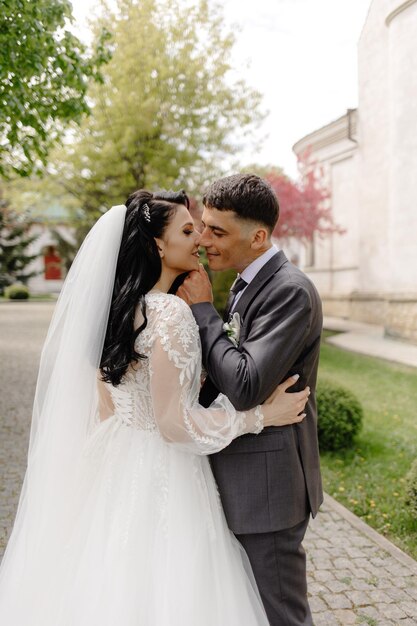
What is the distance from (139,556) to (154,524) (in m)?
0.14

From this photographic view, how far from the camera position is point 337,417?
694 cm

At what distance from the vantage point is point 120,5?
16.9 meters

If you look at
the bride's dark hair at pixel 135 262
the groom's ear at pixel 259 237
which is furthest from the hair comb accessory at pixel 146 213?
the groom's ear at pixel 259 237

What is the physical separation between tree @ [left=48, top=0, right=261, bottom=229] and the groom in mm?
14511

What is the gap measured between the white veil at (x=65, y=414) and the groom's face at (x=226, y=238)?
43 centimetres

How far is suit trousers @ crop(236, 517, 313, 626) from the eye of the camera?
2.45 meters

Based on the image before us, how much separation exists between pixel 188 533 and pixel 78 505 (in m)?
0.56

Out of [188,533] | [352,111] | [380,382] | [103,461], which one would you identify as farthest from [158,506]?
[352,111]

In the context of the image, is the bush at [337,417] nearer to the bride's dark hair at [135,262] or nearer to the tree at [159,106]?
the bride's dark hair at [135,262]

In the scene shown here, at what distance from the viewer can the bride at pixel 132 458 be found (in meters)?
2.38

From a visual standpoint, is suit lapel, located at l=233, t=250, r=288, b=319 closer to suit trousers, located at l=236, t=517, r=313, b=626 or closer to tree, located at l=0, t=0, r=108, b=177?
suit trousers, located at l=236, t=517, r=313, b=626

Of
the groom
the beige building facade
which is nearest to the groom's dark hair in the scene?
the groom

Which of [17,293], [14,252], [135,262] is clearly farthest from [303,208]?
[14,252]

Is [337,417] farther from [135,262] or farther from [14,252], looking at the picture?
[14,252]
